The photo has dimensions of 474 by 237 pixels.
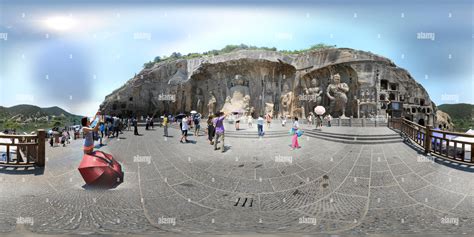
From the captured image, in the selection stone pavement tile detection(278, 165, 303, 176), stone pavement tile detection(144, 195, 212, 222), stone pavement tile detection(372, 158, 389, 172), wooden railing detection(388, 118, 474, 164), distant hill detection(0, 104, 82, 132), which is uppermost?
distant hill detection(0, 104, 82, 132)

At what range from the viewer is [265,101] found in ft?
36.8

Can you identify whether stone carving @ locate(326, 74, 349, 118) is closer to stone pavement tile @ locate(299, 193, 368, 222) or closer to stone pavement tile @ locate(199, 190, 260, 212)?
stone pavement tile @ locate(299, 193, 368, 222)

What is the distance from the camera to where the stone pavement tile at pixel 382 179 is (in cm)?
180

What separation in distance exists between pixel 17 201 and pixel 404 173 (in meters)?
3.94

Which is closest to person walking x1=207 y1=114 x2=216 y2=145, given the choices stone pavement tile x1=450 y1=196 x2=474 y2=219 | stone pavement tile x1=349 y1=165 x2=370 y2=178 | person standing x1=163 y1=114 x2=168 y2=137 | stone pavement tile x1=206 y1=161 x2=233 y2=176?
stone pavement tile x1=206 y1=161 x2=233 y2=176

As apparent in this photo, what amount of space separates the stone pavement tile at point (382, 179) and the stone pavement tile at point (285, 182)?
2.27 feet

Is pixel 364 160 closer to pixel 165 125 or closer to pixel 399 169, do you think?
pixel 399 169

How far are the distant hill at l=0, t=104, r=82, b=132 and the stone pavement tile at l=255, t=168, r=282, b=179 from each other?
1.89m

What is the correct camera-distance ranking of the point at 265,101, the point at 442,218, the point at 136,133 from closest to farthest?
1. the point at 442,218
2. the point at 136,133
3. the point at 265,101

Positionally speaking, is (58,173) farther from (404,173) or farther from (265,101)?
(265,101)

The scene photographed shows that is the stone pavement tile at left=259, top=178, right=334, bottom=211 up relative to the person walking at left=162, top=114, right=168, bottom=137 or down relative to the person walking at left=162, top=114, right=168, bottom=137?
down

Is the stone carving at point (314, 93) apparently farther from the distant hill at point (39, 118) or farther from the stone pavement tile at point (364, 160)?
the distant hill at point (39, 118)

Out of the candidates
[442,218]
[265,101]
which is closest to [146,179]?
[442,218]

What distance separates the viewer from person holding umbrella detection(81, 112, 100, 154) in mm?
1854
